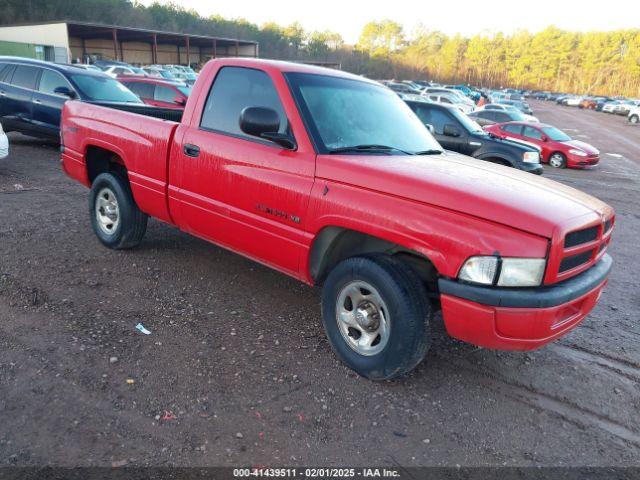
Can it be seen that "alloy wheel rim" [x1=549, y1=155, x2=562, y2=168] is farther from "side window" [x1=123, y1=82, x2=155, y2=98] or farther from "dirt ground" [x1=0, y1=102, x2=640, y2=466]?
"side window" [x1=123, y1=82, x2=155, y2=98]

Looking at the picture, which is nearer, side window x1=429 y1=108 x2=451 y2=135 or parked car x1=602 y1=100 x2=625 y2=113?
side window x1=429 y1=108 x2=451 y2=135

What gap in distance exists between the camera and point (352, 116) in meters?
3.89

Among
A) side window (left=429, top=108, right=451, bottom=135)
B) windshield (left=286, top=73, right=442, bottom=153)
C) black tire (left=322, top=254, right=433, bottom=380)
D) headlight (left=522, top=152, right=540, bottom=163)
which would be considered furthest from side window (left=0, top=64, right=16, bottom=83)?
headlight (left=522, top=152, right=540, bottom=163)

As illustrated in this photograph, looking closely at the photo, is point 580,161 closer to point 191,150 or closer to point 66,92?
point 66,92

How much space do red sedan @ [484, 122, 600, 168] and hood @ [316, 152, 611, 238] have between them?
44.5 ft

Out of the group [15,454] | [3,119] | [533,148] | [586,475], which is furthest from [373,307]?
[3,119]

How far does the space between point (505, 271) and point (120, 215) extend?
3.86m

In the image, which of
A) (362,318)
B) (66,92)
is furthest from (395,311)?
(66,92)

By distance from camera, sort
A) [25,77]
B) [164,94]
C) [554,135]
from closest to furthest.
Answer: [25,77] → [164,94] → [554,135]

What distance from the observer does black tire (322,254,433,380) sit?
305cm

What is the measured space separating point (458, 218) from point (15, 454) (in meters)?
2.62

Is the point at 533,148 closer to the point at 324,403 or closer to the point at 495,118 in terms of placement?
the point at 495,118

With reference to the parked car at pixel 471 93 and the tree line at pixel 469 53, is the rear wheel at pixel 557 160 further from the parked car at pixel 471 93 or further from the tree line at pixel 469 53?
the tree line at pixel 469 53

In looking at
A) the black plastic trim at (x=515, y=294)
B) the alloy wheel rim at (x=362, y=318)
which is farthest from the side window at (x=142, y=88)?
the black plastic trim at (x=515, y=294)
